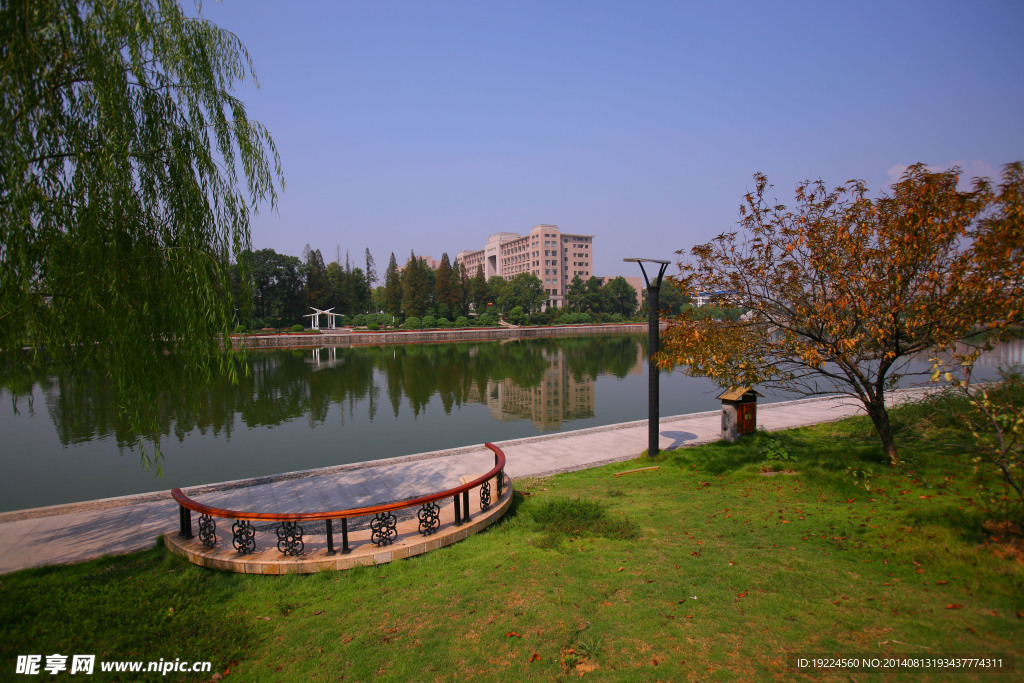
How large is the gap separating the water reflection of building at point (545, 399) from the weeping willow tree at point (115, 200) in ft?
36.1

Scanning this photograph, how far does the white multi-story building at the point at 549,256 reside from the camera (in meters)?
102

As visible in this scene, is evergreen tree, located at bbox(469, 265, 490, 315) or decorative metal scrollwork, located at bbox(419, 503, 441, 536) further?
evergreen tree, located at bbox(469, 265, 490, 315)

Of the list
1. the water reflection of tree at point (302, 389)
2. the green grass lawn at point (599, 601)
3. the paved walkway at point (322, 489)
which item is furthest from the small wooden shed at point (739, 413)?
the water reflection of tree at point (302, 389)

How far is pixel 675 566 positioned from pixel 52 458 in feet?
51.4

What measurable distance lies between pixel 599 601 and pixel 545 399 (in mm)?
17247

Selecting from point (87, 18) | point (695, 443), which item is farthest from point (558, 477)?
point (87, 18)

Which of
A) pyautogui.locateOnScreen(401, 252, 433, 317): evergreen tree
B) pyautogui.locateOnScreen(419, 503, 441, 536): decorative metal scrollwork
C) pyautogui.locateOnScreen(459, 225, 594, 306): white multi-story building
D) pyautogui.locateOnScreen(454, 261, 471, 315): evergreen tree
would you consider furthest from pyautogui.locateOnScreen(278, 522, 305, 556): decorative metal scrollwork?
pyautogui.locateOnScreen(459, 225, 594, 306): white multi-story building

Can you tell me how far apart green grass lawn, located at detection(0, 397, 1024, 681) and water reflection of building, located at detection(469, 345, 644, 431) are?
9.78 metres

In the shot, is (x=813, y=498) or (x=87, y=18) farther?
(x=813, y=498)

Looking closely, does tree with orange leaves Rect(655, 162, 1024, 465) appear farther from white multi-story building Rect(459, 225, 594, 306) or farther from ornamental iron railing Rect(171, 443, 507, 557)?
white multi-story building Rect(459, 225, 594, 306)

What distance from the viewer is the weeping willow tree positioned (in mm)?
4680

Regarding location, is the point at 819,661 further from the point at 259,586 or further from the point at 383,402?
the point at 383,402

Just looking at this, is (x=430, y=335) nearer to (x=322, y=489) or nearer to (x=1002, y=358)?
(x=1002, y=358)

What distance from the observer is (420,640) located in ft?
12.6
